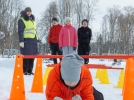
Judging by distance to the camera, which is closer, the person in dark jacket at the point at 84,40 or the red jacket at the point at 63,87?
the red jacket at the point at 63,87

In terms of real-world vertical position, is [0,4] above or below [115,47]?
above

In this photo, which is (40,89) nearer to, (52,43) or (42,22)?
(52,43)

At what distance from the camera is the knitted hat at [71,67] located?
2514mm

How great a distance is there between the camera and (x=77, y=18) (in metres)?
33.8

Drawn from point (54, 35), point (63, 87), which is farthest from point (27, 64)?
point (63, 87)

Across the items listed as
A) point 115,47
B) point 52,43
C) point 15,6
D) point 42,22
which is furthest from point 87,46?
point 115,47

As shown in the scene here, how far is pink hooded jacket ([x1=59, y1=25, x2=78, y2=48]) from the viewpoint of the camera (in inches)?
284

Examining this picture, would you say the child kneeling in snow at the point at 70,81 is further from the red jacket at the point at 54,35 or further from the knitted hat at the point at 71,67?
the red jacket at the point at 54,35

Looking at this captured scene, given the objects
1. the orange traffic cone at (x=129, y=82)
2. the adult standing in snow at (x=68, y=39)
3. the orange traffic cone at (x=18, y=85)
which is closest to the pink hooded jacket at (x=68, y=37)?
the adult standing in snow at (x=68, y=39)

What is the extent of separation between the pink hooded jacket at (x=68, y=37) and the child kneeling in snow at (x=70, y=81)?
4.25m

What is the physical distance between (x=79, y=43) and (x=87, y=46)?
0.26 meters

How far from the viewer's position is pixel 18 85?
4488 millimetres

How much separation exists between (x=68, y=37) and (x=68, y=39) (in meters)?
0.05

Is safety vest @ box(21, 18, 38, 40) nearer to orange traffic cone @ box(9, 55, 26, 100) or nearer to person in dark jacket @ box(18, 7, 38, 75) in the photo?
person in dark jacket @ box(18, 7, 38, 75)
